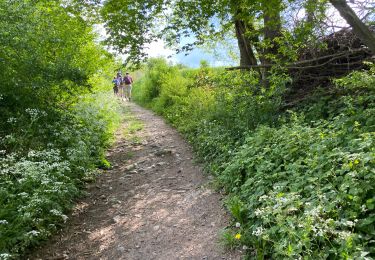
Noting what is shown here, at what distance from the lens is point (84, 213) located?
537 cm

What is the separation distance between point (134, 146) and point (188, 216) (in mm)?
4786

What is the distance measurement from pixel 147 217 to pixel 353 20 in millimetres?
3965

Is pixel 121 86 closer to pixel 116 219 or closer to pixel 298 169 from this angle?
pixel 116 219

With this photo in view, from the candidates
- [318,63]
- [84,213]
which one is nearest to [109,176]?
[84,213]

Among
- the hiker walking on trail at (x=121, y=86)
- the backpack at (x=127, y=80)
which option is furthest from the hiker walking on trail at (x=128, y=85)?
the hiker walking on trail at (x=121, y=86)

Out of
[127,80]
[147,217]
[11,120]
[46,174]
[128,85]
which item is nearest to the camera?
[46,174]

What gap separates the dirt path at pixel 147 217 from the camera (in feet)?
13.5

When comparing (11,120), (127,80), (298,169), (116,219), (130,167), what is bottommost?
(116,219)

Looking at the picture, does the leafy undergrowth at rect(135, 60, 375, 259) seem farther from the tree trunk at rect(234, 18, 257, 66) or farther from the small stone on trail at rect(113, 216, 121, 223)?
the small stone on trail at rect(113, 216, 121, 223)

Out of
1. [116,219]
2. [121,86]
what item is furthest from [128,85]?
[116,219]

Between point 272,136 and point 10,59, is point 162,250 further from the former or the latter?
point 10,59

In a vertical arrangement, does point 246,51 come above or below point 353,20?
above

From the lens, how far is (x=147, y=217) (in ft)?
16.4

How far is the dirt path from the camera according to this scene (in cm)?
411
